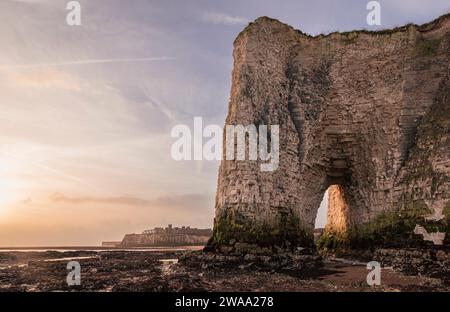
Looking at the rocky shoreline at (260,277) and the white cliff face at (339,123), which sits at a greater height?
the white cliff face at (339,123)

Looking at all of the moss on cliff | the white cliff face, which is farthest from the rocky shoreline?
the white cliff face

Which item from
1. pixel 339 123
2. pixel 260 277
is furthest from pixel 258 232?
pixel 339 123

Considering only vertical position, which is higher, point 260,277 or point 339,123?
point 339,123

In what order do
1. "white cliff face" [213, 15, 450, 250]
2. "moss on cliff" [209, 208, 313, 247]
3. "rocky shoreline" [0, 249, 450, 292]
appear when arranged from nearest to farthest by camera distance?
"rocky shoreline" [0, 249, 450, 292]
"moss on cliff" [209, 208, 313, 247]
"white cliff face" [213, 15, 450, 250]

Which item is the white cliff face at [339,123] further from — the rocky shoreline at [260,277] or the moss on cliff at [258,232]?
the rocky shoreline at [260,277]

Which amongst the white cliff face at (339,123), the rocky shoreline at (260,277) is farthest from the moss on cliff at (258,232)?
the rocky shoreline at (260,277)

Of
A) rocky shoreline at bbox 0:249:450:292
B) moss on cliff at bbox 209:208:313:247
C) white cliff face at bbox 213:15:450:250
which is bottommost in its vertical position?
rocky shoreline at bbox 0:249:450:292

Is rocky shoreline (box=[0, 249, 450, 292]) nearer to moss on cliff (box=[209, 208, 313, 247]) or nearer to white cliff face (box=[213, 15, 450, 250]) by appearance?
moss on cliff (box=[209, 208, 313, 247])

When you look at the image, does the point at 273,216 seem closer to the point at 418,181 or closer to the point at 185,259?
the point at 185,259

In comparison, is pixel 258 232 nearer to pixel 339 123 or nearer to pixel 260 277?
pixel 260 277

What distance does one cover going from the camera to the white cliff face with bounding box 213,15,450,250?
25.7m

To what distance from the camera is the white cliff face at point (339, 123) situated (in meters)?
25.7

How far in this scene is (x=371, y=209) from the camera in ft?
96.6

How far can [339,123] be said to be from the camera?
99.6ft
